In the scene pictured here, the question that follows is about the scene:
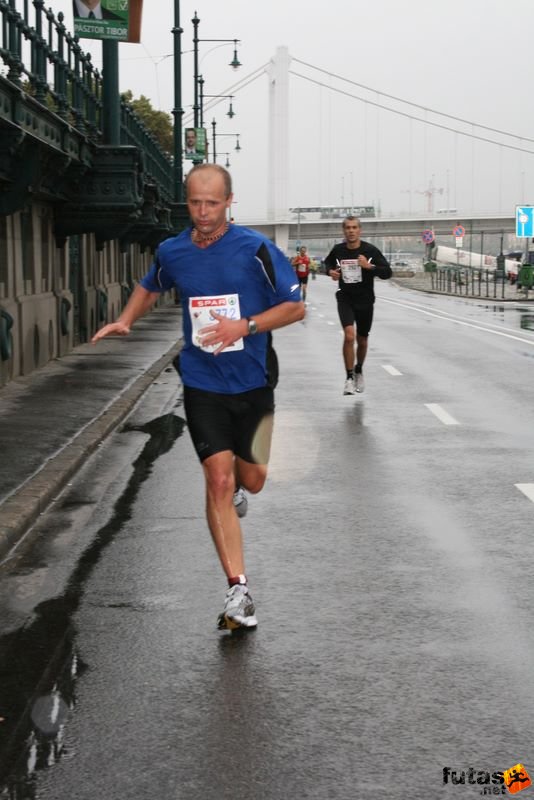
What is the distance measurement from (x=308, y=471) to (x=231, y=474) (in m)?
4.09

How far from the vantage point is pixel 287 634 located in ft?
18.2

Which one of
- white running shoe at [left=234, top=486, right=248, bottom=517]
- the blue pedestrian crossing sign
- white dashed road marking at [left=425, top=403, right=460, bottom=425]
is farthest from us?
the blue pedestrian crossing sign

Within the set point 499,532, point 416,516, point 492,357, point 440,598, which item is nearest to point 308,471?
point 416,516

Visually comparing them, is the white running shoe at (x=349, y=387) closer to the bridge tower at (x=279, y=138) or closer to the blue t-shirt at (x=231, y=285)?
the blue t-shirt at (x=231, y=285)

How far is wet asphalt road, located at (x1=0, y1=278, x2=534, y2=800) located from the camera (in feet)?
13.4

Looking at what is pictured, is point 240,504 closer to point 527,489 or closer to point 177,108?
point 527,489

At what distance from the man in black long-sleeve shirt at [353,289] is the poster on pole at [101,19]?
5156 millimetres

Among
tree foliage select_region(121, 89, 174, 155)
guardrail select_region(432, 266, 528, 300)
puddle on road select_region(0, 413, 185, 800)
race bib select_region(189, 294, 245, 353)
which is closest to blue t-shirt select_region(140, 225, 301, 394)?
race bib select_region(189, 294, 245, 353)

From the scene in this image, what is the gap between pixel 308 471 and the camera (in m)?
10.0

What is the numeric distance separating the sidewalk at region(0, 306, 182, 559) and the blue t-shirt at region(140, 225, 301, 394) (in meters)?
1.85

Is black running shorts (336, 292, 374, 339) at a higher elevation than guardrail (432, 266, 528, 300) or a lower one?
higher

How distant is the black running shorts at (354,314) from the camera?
1532 centimetres

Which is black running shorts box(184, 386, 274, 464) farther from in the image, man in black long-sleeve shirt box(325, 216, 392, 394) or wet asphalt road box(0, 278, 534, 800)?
man in black long-sleeve shirt box(325, 216, 392, 394)

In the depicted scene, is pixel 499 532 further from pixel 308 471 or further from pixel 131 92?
pixel 131 92
